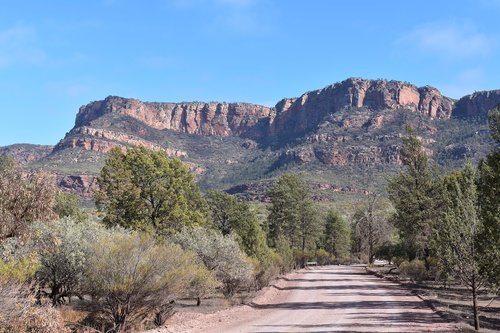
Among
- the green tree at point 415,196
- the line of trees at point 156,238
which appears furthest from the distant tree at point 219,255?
the green tree at point 415,196

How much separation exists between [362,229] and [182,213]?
2815 inches

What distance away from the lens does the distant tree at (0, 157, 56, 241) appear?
52.9 feet

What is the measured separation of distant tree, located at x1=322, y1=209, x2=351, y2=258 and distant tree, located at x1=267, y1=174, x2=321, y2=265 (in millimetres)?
13901

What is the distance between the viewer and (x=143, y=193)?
33.9m

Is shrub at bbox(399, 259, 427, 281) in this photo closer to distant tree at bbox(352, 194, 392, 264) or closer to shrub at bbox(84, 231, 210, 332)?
shrub at bbox(84, 231, 210, 332)

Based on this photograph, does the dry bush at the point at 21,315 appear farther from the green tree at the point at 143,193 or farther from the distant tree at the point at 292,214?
the distant tree at the point at 292,214

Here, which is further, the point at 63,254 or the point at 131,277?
the point at 63,254

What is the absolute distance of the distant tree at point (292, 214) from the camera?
67812mm

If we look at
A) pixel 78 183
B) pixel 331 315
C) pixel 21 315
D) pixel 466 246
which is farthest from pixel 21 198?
pixel 78 183

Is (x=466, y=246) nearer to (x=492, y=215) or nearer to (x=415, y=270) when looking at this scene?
(x=492, y=215)

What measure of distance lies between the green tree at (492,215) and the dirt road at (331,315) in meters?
2.93

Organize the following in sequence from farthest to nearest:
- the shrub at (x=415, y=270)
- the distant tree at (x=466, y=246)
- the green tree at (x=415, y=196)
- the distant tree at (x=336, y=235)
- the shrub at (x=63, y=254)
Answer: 1. the distant tree at (x=336, y=235)
2. the shrub at (x=415, y=270)
3. the green tree at (x=415, y=196)
4. the shrub at (x=63, y=254)
5. the distant tree at (x=466, y=246)

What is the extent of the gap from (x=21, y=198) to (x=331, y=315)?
15.5 meters

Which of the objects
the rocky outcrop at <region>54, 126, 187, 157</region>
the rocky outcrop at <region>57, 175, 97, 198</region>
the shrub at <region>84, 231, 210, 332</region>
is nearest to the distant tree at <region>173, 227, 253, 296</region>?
the shrub at <region>84, 231, 210, 332</region>
